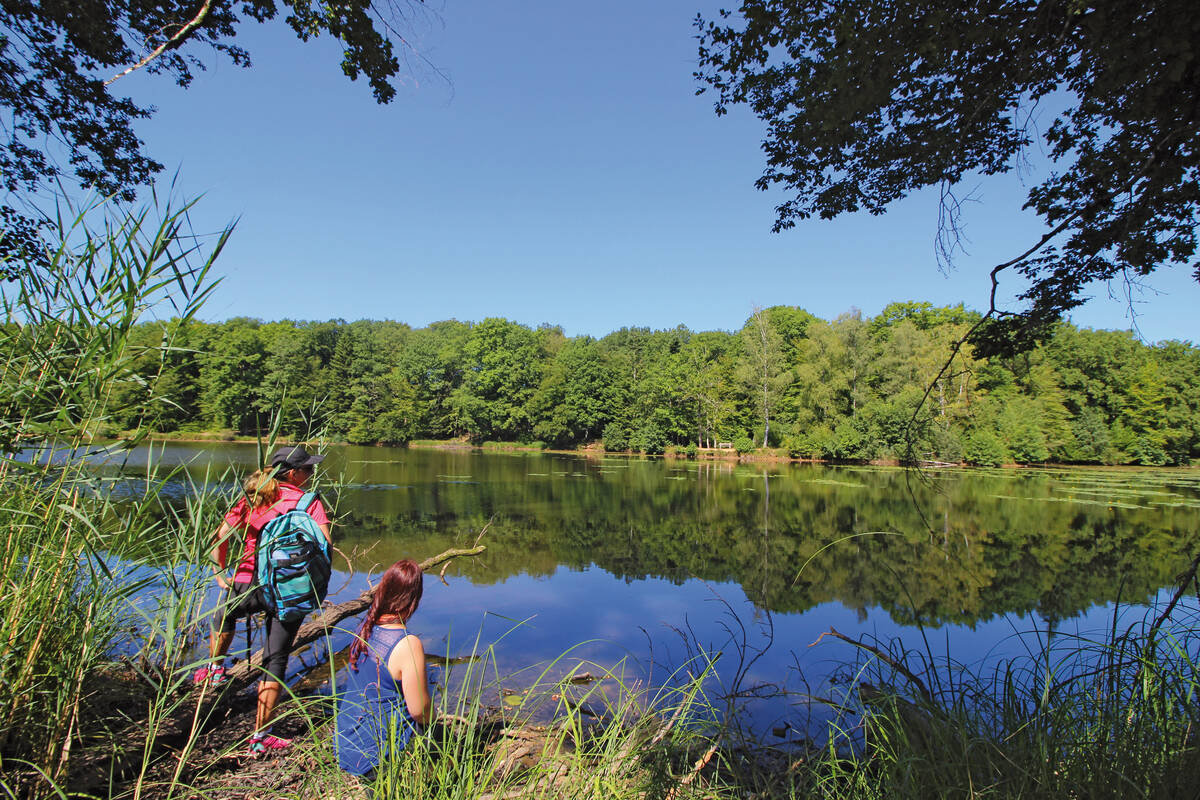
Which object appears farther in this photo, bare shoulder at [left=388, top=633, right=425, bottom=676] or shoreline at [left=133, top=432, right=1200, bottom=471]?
shoreline at [left=133, top=432, right=1200, bottom=471]

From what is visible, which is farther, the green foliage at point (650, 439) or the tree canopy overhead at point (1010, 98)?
the green foliage at point (650, 439)

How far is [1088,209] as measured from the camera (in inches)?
133

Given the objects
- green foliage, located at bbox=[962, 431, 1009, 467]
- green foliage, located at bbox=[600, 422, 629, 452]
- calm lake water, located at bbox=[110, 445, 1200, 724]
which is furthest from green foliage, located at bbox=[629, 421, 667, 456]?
calm lake water, located at bbox=[110, 445, 1200, 724]

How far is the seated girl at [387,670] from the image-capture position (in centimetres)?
211

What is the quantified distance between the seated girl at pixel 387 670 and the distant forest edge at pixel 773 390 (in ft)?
73.5

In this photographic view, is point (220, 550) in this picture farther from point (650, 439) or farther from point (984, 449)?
point (650, 439)

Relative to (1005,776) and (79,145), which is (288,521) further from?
(79,145)

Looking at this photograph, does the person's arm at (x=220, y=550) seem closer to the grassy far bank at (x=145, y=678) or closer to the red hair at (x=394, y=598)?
the grassy far bank at (x=145, y=678)

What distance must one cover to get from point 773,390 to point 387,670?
37.7m

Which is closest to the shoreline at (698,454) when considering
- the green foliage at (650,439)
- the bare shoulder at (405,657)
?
the green foliage at (650,439)

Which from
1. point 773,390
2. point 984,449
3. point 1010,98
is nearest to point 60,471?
point 1010,98

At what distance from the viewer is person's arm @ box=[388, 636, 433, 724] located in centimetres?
212

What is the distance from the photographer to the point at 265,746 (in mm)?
2521

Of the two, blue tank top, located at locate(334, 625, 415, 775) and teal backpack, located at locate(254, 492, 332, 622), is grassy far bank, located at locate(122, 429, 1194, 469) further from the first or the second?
blue tank top, located at locate(334, 625, 415, 775)
